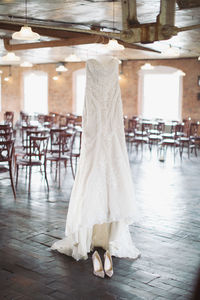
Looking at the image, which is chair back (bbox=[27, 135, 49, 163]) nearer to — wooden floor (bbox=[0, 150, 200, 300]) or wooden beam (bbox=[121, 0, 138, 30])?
wooden floor (bbox=[0, 150, 200, 300])

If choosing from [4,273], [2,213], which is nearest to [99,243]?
[4,273]

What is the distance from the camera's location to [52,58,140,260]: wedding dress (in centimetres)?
396

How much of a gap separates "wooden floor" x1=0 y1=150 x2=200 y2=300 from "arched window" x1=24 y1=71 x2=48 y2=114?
11807 millimetres

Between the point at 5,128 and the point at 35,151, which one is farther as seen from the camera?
the point at 35,151

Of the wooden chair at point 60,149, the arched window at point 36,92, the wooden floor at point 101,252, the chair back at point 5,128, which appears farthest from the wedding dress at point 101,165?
the arched window at point 36,92

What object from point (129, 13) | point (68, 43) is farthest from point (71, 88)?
point (129, 13)

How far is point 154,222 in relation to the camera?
5.31m

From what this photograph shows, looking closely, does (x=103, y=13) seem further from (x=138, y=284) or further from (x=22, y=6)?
(x=138, y=284)

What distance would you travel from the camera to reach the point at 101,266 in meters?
3.77

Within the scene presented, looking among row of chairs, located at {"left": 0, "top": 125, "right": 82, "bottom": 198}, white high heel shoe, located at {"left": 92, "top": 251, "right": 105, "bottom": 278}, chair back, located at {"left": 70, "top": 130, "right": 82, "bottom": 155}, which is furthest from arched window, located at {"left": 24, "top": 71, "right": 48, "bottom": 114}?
white high heel shoe, located at {"left": 92, "top": 251, "right": 105, "bottom": 278}

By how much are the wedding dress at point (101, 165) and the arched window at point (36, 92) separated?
14.7 metres

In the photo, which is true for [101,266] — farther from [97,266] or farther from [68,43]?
[68,43]

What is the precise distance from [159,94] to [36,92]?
649 centimetres

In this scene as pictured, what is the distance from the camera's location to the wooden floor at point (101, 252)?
3439mm
